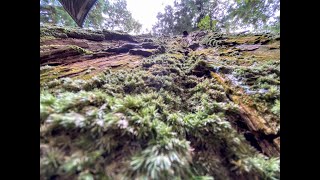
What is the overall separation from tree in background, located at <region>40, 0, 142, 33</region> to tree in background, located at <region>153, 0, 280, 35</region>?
1.99 m

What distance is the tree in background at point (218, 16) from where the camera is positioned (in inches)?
217

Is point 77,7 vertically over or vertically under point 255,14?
over

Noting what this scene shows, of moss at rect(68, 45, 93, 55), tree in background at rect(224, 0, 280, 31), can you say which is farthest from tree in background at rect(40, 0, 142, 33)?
tree in background at rect(224, 0, 280, 31)

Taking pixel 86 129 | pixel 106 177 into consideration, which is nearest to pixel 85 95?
pixel 86 129

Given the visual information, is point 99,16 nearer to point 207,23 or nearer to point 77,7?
point 77,7

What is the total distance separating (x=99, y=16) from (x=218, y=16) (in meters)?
6.36

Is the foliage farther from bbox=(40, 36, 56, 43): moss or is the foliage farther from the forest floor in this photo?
bbox=(40, 36, 56, 43): moss

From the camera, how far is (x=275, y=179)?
1898 millimetres

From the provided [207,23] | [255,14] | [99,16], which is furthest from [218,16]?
[99,16]

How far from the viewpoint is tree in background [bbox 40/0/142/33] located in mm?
6629

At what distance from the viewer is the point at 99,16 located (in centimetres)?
845

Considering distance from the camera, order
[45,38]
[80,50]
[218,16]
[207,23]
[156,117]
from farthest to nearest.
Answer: [207,23] → [218,16] → [80,50] → [45,38] → [156,117]

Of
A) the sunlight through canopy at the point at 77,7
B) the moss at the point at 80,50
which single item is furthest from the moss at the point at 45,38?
the sunlight through canopy at the point at 77,7
